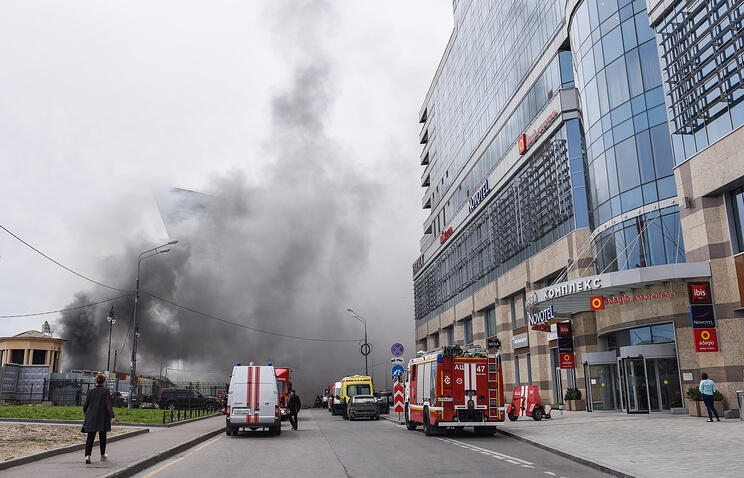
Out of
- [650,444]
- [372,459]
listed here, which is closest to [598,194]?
[650,444]

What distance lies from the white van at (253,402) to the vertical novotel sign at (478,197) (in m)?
28.5

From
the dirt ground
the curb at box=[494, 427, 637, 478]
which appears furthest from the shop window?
the dirt ground

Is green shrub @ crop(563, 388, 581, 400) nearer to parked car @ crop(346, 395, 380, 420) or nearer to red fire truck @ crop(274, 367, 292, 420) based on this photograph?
parked car @ crop(346, 395, 380, 420)

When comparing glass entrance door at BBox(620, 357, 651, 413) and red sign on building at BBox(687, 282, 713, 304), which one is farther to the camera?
glass entrance door at BBox(620, 357, 651, 413)

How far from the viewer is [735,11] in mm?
20859

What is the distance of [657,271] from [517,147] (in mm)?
17756

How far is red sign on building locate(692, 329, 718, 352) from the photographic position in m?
21.4

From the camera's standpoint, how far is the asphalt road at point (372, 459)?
36.0ft

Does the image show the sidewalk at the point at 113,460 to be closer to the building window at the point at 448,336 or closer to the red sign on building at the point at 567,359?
the red sign on building at the point at 567,359

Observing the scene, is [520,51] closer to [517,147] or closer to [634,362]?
[517,147]

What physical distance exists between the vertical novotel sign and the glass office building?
0.19 metres

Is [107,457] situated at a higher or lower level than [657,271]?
lower

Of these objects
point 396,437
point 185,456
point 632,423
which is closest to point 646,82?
point 632,423

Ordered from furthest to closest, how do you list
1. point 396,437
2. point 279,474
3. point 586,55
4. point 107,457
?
point 586,55 < point 396,437 < point 107,457 < point 279,474
